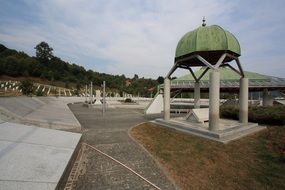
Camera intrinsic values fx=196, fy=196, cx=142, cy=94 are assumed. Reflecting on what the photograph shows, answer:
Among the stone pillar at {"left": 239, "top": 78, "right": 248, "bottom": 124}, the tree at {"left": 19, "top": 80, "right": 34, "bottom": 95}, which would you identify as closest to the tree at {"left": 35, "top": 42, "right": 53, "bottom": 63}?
the tree at {"left": 19, "top": 80, "right": 34, "bottom": 95}

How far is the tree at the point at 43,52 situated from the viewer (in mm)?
135812

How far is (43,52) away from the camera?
13800 centimetres

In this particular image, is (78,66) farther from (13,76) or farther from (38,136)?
(38,136)

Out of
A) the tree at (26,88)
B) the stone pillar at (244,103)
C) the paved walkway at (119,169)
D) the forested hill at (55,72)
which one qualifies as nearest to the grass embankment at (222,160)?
the paved walkway at (119,169)

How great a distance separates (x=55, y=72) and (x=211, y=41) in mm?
112338

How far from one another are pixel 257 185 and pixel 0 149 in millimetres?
8896

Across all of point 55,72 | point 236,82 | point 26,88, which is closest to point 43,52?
point 55,72

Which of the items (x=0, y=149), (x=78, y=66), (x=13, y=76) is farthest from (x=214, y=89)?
(x=78, y=66)

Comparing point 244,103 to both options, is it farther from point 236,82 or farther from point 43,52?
point 43,52

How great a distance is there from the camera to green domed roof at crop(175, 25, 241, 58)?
14.0 meters

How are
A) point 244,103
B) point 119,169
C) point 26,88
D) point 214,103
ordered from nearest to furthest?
point 119,169 → point 214,103 → point 244,103 → point 26,88

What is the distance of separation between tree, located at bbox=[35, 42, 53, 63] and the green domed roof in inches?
5525

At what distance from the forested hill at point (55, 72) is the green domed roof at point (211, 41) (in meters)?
66.1

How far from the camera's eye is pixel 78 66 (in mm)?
135375
